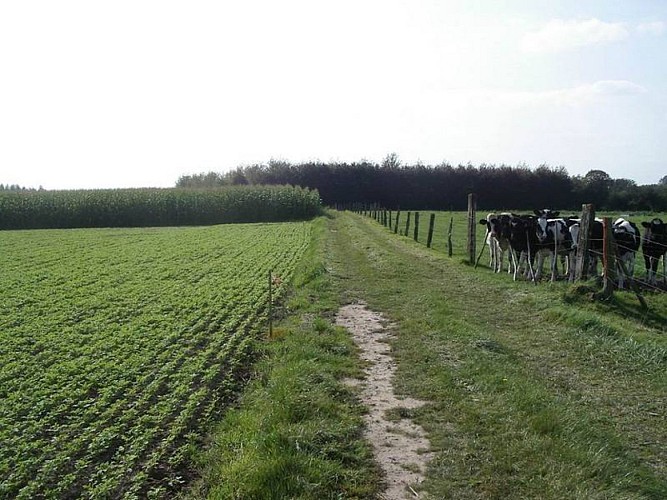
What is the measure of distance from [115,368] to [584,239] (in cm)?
1045

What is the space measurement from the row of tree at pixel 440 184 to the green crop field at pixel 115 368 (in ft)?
208

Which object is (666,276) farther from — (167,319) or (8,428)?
(8,428)

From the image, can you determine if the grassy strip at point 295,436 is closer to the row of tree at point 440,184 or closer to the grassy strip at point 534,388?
the grassy strip at point 534,388

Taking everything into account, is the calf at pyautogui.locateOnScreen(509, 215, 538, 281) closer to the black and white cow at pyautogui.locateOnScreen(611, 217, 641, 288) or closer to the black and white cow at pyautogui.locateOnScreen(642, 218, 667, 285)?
the black and white cow at pyautogui.locateOnScreen(611, 217, 641, 288)

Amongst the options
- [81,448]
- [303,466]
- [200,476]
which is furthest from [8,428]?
[303,466]

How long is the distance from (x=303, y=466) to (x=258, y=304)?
839 centimetres

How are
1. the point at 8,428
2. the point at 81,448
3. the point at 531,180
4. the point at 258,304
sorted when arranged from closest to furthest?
the point at 81,448 → the point at 8,428 → the point at 258,304 → the point at 531,180

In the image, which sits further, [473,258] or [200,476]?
[473,258]

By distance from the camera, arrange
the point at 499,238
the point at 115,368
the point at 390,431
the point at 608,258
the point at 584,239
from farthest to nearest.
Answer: the point at 499,238, the point at 584,239, the point at 608,258, the point at 115,368, the point at 390,431

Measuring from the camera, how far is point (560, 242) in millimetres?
15734

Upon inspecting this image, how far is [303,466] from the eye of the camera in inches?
209

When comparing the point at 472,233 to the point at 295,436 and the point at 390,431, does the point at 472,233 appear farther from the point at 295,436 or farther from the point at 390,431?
the point at 295,436

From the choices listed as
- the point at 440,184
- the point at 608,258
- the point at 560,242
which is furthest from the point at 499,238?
the point at 440,184

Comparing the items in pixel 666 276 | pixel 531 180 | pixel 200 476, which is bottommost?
pixel 200 476
